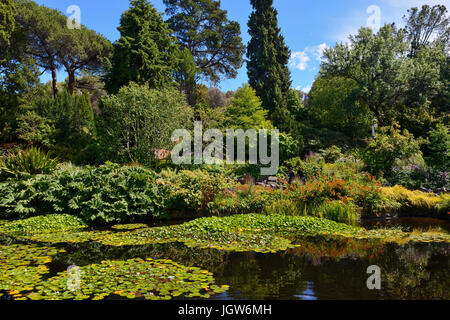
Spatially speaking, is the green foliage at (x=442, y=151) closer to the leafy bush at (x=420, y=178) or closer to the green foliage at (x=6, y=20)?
the leafy bush at (x=420, y=178)

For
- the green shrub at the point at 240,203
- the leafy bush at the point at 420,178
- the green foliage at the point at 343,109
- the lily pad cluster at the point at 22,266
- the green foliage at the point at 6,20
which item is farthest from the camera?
the green foliage at the point at 343,109

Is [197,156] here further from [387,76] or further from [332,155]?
[387,76]

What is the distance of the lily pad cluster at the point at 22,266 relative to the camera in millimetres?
3852

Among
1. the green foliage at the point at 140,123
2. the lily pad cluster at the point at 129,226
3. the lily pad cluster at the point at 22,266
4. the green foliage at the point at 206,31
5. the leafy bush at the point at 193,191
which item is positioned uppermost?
the green foliage at the point at 206,31

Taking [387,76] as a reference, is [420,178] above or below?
below

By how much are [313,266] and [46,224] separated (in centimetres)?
686

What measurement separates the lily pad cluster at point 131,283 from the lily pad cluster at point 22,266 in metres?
0.26

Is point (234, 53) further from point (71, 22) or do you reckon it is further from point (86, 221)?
point (86, 221)

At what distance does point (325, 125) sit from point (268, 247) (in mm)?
17232

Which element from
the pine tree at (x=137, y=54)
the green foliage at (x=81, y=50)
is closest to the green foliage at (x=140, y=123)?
the pine tree at (x=137, y=54)

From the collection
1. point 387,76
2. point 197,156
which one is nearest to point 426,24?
point 387,76

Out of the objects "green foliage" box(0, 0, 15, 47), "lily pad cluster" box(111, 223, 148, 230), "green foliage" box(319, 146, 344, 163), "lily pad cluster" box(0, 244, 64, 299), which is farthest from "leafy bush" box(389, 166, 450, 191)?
"green foliage" box(0, 0, 15, 47)

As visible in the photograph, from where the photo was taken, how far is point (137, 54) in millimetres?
17047
